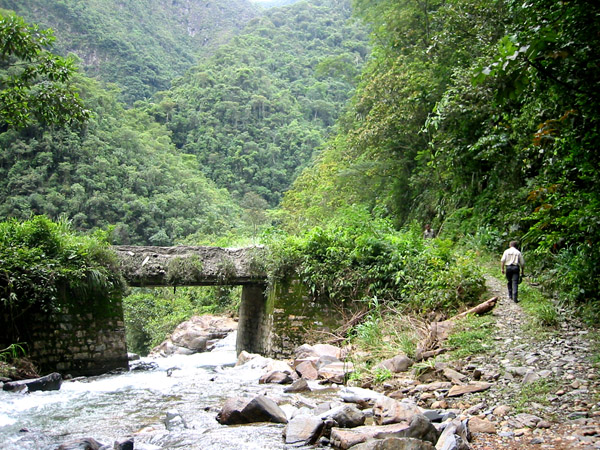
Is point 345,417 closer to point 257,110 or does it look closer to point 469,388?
point 469,388

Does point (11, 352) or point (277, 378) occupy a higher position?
point (11, 352)

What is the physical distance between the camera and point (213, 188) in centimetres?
4212

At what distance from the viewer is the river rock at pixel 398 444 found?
3641mm

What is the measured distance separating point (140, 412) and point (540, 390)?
472 centimetres

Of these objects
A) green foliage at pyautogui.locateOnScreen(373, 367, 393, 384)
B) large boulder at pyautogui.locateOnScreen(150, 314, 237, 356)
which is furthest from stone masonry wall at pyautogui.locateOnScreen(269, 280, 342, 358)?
large boulder at pyautogui.locateOnScreen(150, 314, 237, 356)

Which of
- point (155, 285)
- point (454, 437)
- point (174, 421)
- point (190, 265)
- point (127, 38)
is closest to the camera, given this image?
point (454, 437)

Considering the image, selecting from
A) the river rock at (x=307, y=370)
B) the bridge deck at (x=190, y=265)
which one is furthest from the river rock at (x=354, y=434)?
the bridge deck at (x=190, y=265)

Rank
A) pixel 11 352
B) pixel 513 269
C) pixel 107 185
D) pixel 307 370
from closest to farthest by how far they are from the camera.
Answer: pixel 307 370, pixel 513 269, pixel 11 352, pixel 107 185

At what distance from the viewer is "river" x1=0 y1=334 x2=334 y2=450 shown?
461 cm

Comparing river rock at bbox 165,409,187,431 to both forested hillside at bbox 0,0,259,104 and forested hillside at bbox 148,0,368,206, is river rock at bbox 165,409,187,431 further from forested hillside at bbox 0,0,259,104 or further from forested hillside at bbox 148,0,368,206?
forested hillside at bbox 0,0,259,104

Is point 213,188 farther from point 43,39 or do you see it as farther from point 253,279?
point 43,39

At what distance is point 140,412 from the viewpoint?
6.04 m

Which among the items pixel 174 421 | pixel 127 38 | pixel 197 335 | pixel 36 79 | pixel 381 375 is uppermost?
pixel 127 38

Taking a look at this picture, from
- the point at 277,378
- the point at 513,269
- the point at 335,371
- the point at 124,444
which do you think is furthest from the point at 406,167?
the point at 124,444
